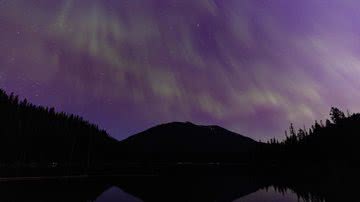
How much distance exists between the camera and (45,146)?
415 feet

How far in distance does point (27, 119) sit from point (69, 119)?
44.7 meters

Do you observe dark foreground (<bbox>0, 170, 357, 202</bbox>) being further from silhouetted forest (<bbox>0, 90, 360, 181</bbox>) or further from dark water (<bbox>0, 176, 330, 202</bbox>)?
silhouetted forest (<bbox>0, 90, 360, 181</bbox>)

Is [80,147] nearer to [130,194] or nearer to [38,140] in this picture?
[38,140]

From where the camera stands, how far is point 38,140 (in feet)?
407

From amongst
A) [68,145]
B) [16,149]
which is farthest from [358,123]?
[16,149]

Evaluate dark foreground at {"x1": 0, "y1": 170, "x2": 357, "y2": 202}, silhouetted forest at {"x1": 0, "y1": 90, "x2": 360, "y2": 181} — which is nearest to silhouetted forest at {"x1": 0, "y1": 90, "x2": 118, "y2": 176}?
silhouetted forest at {"x1": 0, "y1": 90, "x2": 360, "y2": 181}

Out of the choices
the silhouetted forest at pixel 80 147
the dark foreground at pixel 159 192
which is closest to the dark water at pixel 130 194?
the dark foreground at pixel 159 192

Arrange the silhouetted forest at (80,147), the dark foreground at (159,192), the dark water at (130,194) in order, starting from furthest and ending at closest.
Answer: the silhouetted forest at (80,147)
the dark foreground at (159,192)
the dark water at (130,194)

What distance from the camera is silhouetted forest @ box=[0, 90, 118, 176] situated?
108m

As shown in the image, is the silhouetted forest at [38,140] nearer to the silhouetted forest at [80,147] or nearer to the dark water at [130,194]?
the silhouetted forest at [80,147]

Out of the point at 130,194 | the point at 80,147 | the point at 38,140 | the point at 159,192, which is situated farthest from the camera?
the point at 80,147

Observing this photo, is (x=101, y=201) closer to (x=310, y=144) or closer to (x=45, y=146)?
(x=45, y=146)

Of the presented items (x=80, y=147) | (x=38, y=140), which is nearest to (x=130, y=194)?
(x=38, y=140)

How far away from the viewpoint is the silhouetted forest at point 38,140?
108 metres
